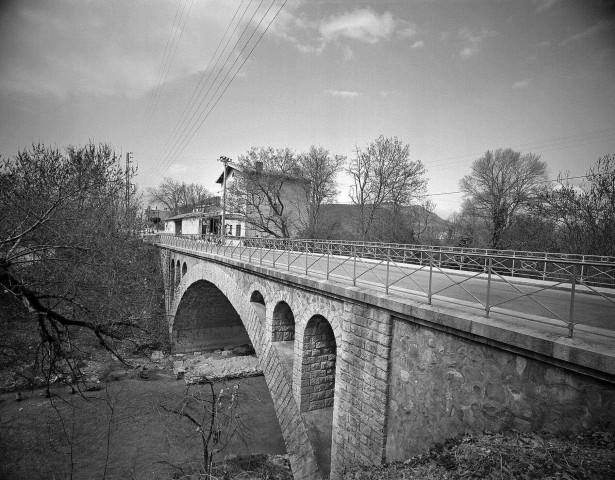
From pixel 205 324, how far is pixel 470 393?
2191 cm

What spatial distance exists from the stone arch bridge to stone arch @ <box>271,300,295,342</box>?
43 millimetres

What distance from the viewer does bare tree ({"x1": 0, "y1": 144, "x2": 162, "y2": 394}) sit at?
4.75 metres

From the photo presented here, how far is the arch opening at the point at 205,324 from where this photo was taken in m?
22.1

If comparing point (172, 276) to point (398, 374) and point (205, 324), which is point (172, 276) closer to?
point (205, 324)

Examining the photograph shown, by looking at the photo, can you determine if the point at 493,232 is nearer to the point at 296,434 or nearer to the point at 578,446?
the point at 296,434

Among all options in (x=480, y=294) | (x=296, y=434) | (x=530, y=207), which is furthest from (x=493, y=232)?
(x=296, y=434)

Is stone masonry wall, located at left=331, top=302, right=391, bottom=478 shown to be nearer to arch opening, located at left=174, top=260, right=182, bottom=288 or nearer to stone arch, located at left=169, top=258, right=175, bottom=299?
arch opening, located at left=174, top=260, right=182, bottom=288

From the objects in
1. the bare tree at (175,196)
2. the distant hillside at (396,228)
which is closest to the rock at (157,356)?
the distant hillside at (396,228)

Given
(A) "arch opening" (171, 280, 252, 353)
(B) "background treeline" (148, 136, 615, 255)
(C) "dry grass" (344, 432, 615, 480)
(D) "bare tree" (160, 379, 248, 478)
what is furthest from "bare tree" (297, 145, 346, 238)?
(C) "dry grass" (344, 432, 615, 480)

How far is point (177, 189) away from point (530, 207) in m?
62.1

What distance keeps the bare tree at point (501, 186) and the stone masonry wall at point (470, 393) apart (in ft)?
68.8

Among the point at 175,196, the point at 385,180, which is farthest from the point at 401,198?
the point at 175,196

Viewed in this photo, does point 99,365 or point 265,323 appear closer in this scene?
point 265,323

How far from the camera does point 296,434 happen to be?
8.28 meters
